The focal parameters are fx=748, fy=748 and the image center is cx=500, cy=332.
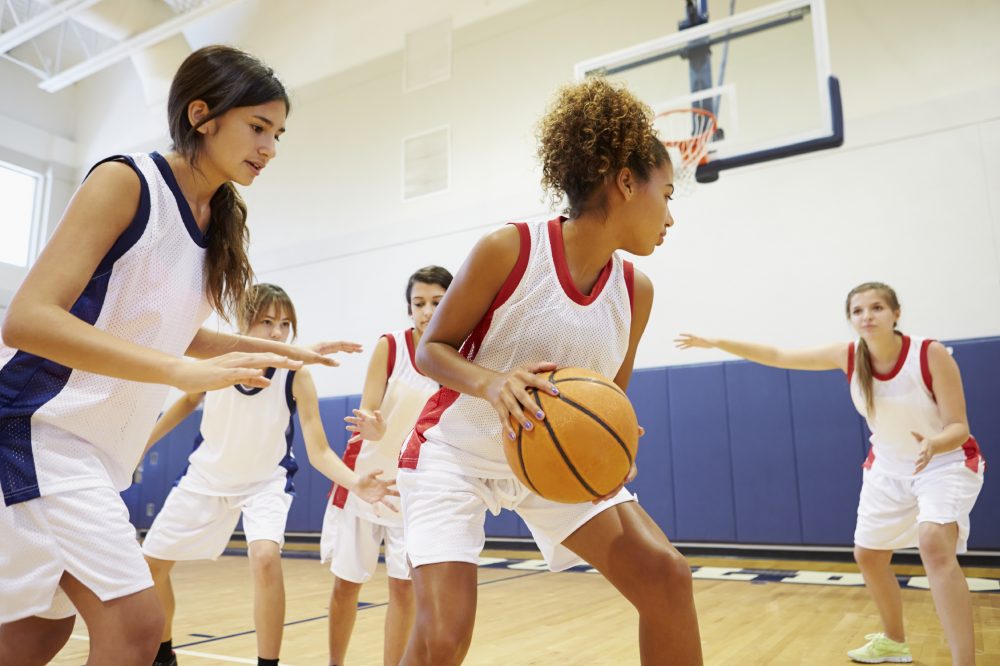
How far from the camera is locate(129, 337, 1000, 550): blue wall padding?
18.2ft

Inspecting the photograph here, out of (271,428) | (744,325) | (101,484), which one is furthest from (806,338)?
(101,484)

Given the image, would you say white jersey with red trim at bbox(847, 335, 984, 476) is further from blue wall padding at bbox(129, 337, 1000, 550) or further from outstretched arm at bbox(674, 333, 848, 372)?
blue wall padding at bbox(129, 337, 1000, 550)

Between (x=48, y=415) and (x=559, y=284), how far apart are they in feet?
3.57

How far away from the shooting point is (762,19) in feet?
18.6

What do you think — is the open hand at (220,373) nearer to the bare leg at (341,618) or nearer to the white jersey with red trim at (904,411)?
the bare leg at (341,618)

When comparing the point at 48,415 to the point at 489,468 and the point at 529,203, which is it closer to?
the point at 489,468

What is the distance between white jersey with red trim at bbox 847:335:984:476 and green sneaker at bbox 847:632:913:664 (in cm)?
71

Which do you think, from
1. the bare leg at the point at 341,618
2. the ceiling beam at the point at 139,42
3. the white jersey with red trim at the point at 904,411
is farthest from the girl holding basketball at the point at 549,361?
the ceiling beam at the point at 139,42

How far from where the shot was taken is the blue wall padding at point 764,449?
5.54 m

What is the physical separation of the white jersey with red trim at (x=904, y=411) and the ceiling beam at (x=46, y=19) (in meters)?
9.03

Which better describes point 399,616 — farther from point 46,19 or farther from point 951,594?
point 46,19

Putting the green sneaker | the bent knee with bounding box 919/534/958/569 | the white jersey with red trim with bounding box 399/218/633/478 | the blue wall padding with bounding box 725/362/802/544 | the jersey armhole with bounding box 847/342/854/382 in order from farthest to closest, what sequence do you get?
1. the blue wall padding with bounding box 725/362/802/544
2. the jersey armhole with bounding box 847/342/854/382
3. the green sneaker
4. the bent knee with bounding box 919/534/958/569
5. the white jersey with red trim with bounding box 399/218/633/478

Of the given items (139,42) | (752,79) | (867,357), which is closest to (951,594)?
(867,357)

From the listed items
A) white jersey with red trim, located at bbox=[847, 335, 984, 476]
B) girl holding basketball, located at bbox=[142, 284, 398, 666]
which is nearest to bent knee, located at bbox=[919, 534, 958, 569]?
white jersey with red trim, located at bbox=[847, 335, 984, 476]
